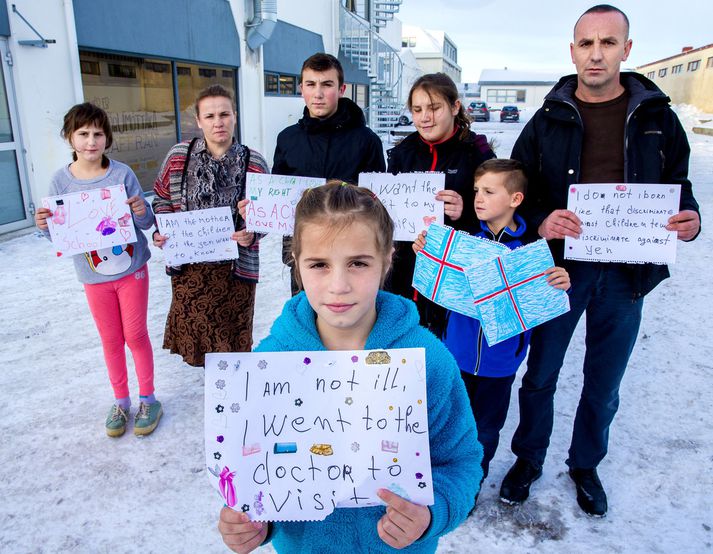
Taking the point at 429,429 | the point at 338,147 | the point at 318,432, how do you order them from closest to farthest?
the point at 318,432, the point at 429,429, the point at 338,147

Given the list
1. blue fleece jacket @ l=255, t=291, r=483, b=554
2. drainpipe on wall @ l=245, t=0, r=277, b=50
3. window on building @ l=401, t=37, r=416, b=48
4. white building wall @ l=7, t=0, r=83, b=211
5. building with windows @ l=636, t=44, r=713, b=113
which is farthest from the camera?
window on building @ l=401, t=37, r=416, b=48

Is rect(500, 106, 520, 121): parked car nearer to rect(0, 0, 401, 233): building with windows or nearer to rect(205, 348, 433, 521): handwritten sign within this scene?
rect(0, 0, 401, 233): building with windows

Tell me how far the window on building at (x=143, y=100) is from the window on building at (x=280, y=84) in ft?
9.36

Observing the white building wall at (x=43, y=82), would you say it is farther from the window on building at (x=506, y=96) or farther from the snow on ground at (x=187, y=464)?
the window on building at (x=506, y=96)

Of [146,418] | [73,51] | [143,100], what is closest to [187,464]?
[146,418]

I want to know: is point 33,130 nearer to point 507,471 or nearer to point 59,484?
point 59,484

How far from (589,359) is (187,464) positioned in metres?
2.18

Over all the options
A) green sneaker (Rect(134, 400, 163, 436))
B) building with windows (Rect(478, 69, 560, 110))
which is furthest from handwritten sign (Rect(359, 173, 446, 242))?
building with windows (Rect(478, 69, 560, 110))

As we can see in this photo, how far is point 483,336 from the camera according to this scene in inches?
95.8

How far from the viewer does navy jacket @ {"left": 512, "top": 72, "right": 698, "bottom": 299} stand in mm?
2232

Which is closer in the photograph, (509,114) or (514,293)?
(514,293)

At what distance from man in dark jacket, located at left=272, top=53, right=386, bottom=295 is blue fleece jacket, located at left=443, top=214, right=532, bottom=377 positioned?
3.16 ft

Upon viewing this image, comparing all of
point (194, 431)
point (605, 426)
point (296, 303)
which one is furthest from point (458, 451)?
point (194, 431)

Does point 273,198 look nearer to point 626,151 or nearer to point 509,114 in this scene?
point 626,151
